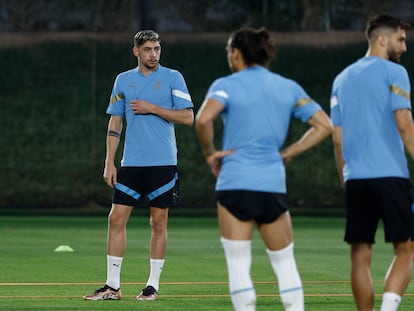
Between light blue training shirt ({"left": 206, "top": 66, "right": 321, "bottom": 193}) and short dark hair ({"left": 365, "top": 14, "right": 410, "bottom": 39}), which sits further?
short dark hair ({"left": 365, "top": 14, "right": 410, "bottom": 39})

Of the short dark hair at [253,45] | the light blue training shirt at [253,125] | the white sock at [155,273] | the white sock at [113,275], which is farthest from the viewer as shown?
the white sock at [155,273]

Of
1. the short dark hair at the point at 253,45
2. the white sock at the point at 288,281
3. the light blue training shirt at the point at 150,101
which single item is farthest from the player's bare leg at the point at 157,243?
the short dark hair at the point at 253,45

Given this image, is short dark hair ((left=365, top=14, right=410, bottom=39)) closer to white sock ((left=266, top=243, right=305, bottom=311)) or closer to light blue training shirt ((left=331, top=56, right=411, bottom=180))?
light blue training shirt ((left=331, top=56, right=411, bottom=180))

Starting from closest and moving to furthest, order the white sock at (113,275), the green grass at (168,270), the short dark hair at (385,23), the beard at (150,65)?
the short dark hair at (385,23), the green grass at (168,270), the white sock at (113,275), the beard at (150,65)

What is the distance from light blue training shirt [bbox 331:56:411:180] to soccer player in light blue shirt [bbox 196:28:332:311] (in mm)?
667

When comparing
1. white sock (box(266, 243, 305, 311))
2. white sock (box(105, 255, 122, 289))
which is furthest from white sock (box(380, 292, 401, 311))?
white sock (box(105, 255, 122, 289))

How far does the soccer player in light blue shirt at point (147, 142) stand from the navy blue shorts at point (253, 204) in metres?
3.55

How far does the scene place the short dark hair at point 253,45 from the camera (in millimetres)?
8758

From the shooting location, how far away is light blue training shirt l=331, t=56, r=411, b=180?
30.7 ft

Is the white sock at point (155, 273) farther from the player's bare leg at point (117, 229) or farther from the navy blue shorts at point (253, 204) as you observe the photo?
the navy blue shorts at point (253, 204)

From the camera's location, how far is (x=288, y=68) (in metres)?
37.6

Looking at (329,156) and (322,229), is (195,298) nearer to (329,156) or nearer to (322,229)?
(322,229)

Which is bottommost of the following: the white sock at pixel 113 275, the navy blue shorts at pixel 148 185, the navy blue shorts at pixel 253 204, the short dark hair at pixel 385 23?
the white sock at pixel 113 275

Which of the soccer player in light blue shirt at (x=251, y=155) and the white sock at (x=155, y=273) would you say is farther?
the white sock at (x=155, y=273)
